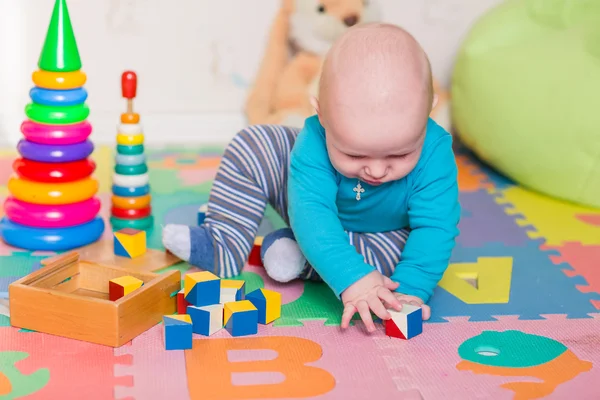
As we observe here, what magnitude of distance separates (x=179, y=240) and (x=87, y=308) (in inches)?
Result: 10.2

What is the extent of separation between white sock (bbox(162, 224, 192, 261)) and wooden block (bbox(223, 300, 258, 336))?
0.20 m

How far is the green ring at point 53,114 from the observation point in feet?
4.26

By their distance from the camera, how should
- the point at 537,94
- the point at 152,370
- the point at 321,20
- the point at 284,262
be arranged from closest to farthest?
the point at 152,370, the point at 284,262, the point at 537,94, the point at 321,20

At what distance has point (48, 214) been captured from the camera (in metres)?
1.33

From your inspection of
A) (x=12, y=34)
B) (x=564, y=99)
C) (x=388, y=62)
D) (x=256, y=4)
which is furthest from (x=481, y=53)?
(x=12, y=34)

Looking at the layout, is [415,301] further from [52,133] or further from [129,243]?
[52,133]

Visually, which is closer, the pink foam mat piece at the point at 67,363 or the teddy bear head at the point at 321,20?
the pink foam mat piece at the point at 67,363

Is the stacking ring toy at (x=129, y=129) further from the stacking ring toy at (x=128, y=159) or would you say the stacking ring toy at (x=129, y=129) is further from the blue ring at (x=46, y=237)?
the blue ring at (x=46, y=237)

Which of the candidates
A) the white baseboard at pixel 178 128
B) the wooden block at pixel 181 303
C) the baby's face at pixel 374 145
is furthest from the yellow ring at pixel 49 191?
the white baseboard at pixel 178 128

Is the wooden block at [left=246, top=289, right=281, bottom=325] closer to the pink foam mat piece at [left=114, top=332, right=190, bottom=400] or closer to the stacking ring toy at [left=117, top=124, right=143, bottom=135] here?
the pink foam mat piece at [left=114, top=332, right=190, bottom=400]

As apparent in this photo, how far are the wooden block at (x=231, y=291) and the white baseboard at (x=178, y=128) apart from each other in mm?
1047

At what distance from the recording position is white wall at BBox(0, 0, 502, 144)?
2.10m

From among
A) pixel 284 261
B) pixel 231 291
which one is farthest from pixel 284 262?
pixel 231 291

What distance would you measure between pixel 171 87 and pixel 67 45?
2.92ft
